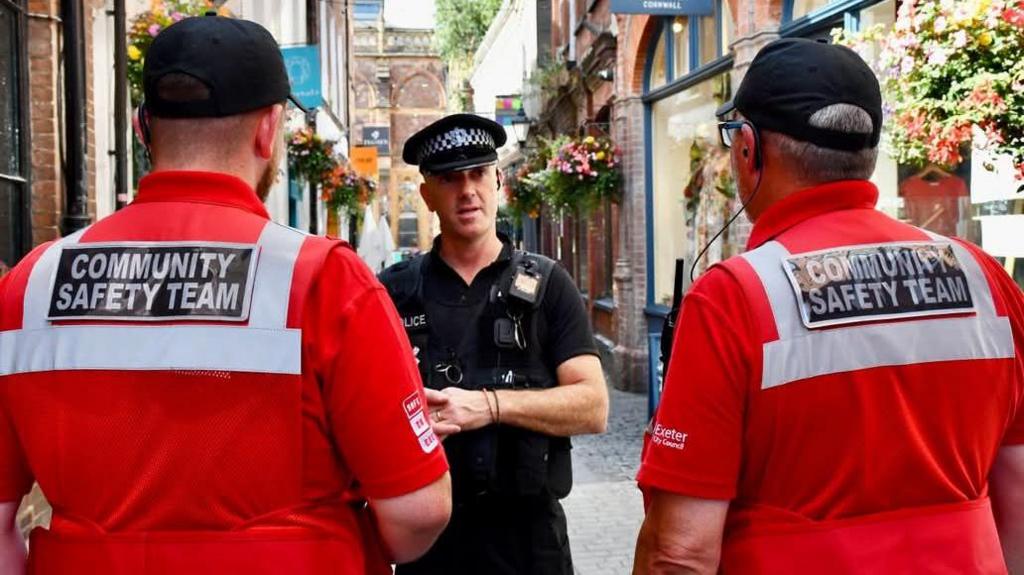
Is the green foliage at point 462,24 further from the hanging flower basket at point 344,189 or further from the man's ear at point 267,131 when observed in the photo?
the man's ear at point 267,131

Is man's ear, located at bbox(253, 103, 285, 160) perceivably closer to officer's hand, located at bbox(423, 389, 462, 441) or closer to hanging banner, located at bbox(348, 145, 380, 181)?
officer's hand, located at bbox(423, 389, 462, 441)

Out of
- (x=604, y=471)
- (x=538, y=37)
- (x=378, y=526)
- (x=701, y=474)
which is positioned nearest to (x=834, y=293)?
(x=701, y=474)

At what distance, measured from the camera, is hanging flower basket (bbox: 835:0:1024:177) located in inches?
165

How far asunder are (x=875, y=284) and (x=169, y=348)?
1337 mm

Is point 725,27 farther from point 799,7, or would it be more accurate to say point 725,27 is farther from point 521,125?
point 521,125

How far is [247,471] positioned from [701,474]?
2.78ft

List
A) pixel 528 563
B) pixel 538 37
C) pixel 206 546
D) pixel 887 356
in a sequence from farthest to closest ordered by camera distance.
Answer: pixel 538 37 < pixel 528 563 < pixel 887 356 < pixel 206 546

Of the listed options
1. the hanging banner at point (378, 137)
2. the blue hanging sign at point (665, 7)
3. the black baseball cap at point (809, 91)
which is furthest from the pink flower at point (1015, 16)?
the hanging banner at point (378, 137)

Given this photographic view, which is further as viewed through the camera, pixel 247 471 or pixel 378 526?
pixel 378 526

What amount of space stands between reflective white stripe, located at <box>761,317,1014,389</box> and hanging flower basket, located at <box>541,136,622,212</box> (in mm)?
10626

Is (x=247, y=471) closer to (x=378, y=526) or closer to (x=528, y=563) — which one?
(x=378, y=526)

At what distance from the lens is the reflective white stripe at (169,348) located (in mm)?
1756

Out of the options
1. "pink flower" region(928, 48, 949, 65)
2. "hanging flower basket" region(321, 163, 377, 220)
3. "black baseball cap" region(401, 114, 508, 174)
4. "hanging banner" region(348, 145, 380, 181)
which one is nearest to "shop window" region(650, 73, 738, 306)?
"pink flower" region(928, 48, 949, 65)

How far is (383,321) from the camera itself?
1839 mm
